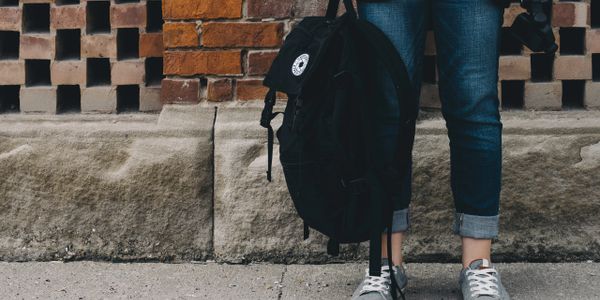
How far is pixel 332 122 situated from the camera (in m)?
2.45

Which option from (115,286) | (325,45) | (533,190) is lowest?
→ (115,286)

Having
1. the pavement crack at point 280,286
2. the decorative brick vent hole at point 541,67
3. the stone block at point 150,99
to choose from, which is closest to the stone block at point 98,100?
the stone block at point 150,99

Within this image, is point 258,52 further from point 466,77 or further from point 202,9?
point 466,77

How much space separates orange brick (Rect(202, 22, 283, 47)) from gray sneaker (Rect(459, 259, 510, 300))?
1.01 m

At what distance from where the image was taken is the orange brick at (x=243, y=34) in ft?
10.3

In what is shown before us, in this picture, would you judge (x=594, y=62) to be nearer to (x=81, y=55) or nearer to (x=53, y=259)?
(x=81, y=55)

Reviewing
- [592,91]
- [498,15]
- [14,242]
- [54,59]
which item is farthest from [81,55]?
[592,91]

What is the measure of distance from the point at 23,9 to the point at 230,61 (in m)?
0.82

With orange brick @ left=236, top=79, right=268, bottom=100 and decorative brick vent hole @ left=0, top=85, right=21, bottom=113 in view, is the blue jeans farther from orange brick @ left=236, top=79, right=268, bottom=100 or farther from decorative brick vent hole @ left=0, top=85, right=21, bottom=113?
decorative brick vent hole @ left=0, top=85, right=21, bottom=113

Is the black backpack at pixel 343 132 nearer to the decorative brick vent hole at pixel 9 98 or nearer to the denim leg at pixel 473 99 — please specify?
the denim leg at pixel 473 99

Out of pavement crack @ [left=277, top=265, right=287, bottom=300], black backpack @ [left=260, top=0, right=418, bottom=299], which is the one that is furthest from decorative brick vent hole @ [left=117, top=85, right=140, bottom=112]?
black backpack @ [left=260, top=0, right=418, bottom=299]

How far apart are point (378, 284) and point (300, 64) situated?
676 millimetres

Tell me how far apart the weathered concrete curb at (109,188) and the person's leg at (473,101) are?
0.92m

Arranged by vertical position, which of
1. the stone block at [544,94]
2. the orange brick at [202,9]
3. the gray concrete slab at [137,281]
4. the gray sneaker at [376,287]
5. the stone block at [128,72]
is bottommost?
the gray concrete slab at [137,281]
